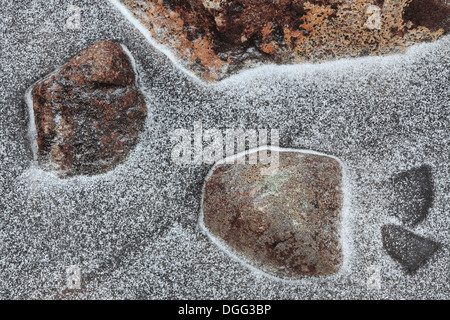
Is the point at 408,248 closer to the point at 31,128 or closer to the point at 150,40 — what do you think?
the point at 150,40

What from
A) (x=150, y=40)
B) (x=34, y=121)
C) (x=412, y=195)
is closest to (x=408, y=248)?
(x=412, y=195)

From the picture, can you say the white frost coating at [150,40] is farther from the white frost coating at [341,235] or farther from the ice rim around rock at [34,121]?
the white frost coating at [341,235]

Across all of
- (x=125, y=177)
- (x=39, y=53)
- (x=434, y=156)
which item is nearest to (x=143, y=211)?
(x=125, y=177)

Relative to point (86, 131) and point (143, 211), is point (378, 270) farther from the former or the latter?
point (86, 131)

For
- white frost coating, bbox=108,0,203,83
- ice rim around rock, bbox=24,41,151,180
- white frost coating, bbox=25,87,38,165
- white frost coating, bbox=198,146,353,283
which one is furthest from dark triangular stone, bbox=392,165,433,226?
white frost coating, bbox=25,87,38,165

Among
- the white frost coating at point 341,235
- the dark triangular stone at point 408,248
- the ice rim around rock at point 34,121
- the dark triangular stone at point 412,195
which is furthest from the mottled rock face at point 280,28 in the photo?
the dark triangular stone at point 408,248
